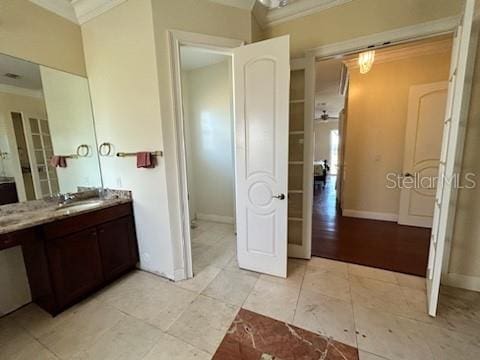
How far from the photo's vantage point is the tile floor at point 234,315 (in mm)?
1477

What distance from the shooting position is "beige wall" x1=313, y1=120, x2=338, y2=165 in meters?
10.4

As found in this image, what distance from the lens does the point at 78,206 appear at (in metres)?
2.07

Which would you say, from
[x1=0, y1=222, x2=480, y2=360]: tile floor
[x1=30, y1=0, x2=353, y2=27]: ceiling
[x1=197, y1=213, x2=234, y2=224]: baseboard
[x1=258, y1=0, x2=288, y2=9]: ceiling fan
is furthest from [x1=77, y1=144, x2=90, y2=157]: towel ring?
[x1=258, y1=0, x2=288, y2=9]: ceiling fan

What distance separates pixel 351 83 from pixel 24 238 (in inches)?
190

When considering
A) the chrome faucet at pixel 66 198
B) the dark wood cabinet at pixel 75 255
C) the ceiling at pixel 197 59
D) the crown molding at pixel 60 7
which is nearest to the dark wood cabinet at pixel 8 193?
the chrome faucet at pixel 66 198

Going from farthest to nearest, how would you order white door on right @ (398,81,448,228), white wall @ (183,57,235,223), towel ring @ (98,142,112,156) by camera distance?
white wall @ (183,57,235,223) < white door on right @ (398,81,448,228) < towel ring @ (98,142,112,156)

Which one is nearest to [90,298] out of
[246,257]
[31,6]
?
[246,257]

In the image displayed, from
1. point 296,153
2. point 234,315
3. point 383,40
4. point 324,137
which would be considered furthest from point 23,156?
point 324,137

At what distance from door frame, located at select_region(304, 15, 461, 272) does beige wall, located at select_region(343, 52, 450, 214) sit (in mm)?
1852

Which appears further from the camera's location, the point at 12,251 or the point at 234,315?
the point at 12,251

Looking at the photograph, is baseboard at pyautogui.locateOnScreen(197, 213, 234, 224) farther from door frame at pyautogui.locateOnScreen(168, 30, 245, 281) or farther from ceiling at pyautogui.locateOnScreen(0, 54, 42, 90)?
ceiling at pyautogui.locateOnScreen(0, 54, 42, 90)

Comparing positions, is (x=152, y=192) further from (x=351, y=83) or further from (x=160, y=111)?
(x=351, y=83)

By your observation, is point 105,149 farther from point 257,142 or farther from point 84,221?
point 257,142

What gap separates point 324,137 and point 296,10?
8.98 metres
